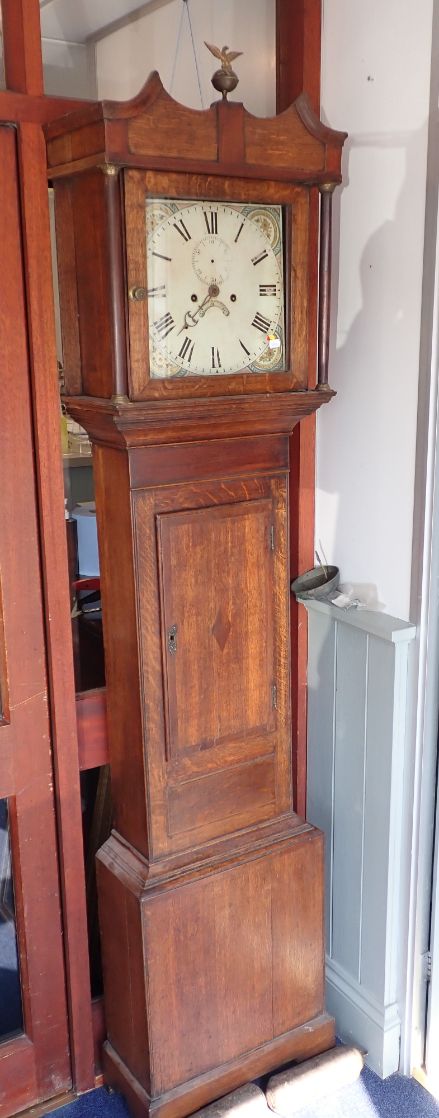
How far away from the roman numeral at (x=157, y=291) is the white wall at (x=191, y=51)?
45cm

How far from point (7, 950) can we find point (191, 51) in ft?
5.73

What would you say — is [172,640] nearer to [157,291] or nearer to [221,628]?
[221,628]

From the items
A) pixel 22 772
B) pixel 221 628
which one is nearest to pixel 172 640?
pixel 221 628

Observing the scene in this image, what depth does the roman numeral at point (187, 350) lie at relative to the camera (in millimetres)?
1623

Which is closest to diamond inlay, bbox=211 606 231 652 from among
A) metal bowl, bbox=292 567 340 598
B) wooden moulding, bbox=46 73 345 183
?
metal bowl, bbox=292 567 340 598

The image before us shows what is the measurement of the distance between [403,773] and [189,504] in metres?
0.69

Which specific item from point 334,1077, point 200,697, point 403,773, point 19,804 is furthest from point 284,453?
point 334,1077

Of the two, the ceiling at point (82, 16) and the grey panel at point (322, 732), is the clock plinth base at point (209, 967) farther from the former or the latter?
the ceiling at point (82, 16)

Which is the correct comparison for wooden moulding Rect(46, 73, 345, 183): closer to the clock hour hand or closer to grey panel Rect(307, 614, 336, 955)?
the clock hour hand

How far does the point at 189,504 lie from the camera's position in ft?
5.69

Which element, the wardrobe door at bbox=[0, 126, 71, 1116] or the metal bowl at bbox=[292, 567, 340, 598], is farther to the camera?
the metal bowl at bbox=[292, 567, 340, 598]

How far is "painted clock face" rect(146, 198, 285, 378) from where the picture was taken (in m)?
1.58

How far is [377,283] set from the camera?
1.83m

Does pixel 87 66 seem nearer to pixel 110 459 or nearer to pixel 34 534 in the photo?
pixel 110 459
